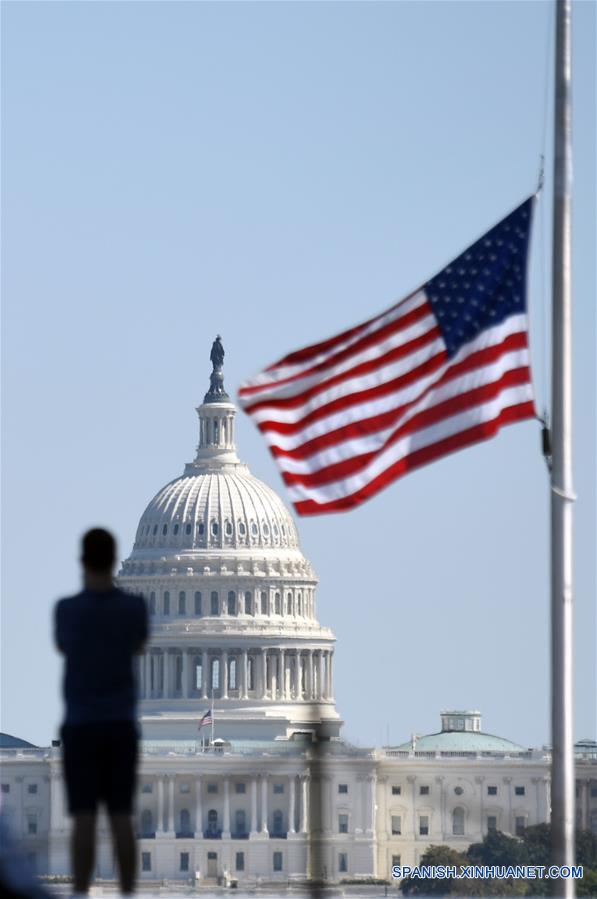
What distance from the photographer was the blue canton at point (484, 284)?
40.0 meters

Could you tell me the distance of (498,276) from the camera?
40.2 m

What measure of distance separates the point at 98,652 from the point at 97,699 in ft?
1.33

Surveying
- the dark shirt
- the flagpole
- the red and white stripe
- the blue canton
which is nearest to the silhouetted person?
the dark shirt

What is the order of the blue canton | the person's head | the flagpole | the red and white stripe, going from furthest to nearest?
the blue canton, the red and white stripe, the flagpole, the person's head

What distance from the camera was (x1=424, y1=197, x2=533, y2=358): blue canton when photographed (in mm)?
39969

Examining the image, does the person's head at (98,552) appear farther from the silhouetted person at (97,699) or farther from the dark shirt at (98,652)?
the dark shirt at (98,652)

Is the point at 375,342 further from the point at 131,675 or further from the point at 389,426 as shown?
the point at 131,675

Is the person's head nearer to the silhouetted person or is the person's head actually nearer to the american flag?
the silhouetted person

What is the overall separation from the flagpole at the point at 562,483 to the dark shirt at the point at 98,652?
281 inches

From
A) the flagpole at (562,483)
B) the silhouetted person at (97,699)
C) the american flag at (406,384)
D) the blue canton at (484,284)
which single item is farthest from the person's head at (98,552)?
the blue canton at (484,284)

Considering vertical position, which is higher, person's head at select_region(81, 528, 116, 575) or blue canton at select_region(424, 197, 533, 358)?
blue canton at select_region(424, 197, 533, 358)

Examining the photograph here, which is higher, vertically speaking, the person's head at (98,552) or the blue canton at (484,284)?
the blue canton at (484,284)

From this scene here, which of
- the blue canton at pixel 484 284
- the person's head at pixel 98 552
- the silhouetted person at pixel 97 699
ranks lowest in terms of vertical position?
the silhouetted person at pixel 97 699

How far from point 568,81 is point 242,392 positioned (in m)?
4.97
